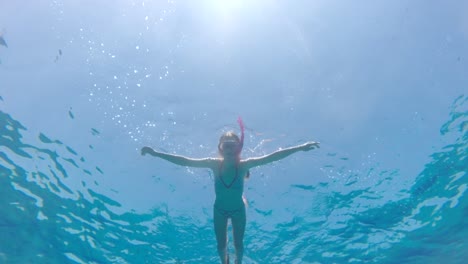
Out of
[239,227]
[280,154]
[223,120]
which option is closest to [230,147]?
[280,154]

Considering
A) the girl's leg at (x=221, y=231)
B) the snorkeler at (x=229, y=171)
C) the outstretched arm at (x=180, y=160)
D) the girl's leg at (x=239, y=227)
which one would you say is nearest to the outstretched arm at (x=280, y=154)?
the snorkeler at (x=229, y=171)

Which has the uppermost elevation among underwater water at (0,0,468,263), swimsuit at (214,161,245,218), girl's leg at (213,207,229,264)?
underwater water at (0,0,468,263)

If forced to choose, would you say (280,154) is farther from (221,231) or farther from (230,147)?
(221,231)

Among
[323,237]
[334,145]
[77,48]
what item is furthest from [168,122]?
[323,237]

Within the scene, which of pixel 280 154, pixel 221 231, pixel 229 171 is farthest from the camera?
pixel 221 231

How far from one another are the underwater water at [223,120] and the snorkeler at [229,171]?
3.99m

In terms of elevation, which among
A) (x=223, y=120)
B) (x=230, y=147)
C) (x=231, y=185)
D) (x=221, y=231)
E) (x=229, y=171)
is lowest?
(x=221, y=231)

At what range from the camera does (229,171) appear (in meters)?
7.79

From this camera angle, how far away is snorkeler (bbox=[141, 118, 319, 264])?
7.46 m

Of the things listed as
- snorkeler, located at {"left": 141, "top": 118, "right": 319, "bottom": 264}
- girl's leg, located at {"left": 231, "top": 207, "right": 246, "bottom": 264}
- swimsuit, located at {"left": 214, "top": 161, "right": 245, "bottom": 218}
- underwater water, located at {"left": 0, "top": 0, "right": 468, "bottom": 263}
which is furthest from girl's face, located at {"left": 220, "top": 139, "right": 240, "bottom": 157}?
underwater water, located at {"left": 0, "top": 0, "right": 468, "bottom": 263}

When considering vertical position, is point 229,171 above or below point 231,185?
above

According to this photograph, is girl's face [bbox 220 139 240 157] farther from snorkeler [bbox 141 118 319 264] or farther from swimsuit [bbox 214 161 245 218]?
swimsuit [bbox 214 161 245 218]

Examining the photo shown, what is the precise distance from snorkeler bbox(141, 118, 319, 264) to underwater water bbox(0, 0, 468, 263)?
157 inches

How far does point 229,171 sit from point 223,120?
4.71 meters
